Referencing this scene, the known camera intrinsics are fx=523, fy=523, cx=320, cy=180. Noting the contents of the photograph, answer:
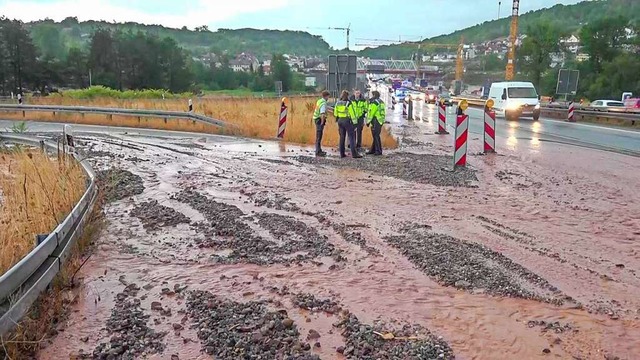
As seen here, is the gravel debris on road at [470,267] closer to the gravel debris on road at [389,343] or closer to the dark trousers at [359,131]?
the gravel debris on road at [389,343]

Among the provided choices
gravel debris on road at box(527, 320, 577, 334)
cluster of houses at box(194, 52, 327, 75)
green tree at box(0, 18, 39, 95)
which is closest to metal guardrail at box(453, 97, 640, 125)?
gravel debris on road at box(527, 320, 577, 334)

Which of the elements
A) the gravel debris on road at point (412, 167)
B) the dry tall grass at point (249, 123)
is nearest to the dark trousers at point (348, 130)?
the gravel debris on road at point (412, 167)

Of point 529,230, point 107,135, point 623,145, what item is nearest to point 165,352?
point 529,230

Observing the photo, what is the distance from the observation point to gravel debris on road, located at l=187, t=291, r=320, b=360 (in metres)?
3.78

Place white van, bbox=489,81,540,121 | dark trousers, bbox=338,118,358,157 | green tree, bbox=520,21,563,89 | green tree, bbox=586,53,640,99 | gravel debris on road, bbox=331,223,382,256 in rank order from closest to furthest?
gravel debris on road, bbox=331,223,382,256 → dark trousers, bbox=338,118,358,157 → white van, bbox=489,81,540,121 → green tree, bbox=586,53,640,99 → green tree, bbox=520,21,563,89

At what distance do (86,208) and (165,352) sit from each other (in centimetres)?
335

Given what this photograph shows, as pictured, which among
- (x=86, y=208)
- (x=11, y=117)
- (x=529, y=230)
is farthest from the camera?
(x=11, y=117)

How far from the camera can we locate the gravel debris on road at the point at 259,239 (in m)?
5.89

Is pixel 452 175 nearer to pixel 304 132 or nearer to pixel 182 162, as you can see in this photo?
pixel 182 162

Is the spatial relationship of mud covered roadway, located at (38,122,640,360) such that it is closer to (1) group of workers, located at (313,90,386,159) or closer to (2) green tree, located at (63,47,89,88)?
Answer: (1) group of workers, located at (313,90,386,159)

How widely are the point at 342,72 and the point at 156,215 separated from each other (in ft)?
52.7

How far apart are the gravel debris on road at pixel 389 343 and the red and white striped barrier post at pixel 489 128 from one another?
11.5 m

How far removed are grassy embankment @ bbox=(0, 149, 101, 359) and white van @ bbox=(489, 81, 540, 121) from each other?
1065 inches

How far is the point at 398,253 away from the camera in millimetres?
6027
